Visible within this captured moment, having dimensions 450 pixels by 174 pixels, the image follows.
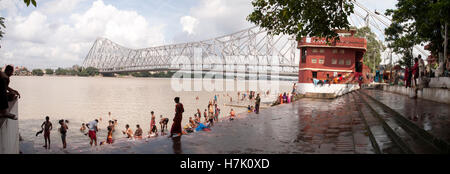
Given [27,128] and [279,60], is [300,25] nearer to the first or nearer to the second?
[27,128]

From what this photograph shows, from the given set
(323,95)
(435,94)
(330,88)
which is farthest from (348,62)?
(435,94)

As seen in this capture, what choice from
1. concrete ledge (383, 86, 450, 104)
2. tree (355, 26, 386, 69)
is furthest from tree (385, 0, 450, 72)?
tree (355, 26, 386, 69)

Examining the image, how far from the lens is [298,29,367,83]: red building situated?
23812 mm

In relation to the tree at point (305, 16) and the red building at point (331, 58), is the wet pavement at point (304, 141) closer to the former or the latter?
the tree at point (305, 16)

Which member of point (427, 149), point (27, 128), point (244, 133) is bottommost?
point (27, 128)

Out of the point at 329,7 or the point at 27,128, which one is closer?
the point at 329,7

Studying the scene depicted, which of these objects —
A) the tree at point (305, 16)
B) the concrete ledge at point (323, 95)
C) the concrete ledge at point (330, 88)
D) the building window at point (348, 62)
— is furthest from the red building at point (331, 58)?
the tree at point (305, 16)

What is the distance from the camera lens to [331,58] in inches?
954

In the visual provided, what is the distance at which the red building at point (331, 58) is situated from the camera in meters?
23.8

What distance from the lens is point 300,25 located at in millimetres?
6219

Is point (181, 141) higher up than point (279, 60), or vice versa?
point (279, 60)
